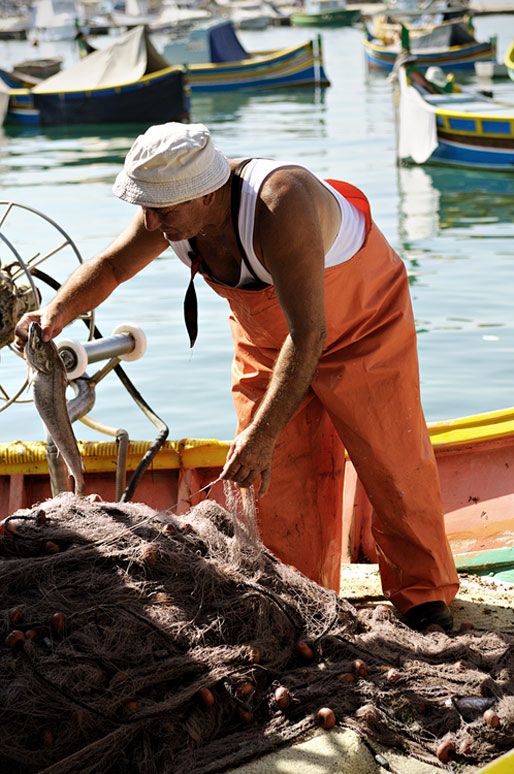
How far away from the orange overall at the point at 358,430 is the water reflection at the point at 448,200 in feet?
30.1

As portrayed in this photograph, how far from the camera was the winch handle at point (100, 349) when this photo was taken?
10.5ft

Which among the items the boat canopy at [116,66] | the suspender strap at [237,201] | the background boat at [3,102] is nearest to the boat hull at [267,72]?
the boat canopy at [116,66]

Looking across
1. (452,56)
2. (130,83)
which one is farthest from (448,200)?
(452,56)

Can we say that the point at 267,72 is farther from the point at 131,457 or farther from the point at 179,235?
the point at 179,235

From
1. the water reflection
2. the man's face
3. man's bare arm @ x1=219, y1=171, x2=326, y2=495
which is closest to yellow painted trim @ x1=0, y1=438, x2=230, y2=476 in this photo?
man's bare arm @ x1=219, y1=171, x2=326, y2=495

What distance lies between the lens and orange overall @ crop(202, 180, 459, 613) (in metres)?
3.08

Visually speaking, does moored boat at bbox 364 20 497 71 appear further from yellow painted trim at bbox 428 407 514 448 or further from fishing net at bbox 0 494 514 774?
fishing net at bbox 0 494 514 774

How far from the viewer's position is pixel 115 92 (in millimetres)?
23156

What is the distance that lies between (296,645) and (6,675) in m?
0.83

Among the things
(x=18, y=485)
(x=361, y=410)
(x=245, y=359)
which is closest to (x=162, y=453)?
(x=18, y=485)

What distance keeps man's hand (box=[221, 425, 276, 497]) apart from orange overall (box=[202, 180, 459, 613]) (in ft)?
1.72

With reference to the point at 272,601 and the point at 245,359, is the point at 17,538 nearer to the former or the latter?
the point at 272,601

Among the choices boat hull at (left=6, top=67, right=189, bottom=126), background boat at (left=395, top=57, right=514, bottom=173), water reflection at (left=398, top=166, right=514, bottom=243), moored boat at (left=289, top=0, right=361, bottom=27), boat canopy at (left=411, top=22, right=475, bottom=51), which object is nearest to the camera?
water reflection at (left=398, top=166, right=514, bottom=243)

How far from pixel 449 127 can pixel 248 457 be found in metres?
13.6
